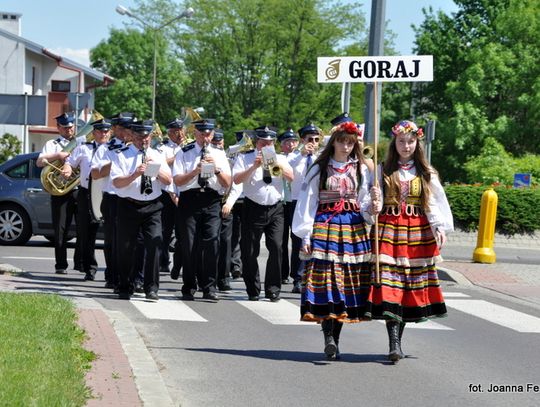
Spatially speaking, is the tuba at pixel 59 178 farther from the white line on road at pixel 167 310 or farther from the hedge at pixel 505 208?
the hedge at pixel 505 208

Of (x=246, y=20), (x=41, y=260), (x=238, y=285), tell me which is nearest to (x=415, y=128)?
(x=238, y=285)

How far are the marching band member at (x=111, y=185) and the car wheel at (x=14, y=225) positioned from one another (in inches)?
251

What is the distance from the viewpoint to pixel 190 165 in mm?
13164

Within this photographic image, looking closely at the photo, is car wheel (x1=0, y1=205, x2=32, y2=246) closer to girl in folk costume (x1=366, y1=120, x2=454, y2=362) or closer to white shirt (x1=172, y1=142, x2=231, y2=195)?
white shirt (x1=172, y1=142, x2=231, y2=195)

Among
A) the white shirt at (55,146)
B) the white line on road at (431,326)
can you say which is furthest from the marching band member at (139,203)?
the white shirt at (55,146)

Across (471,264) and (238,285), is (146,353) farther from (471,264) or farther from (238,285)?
(471,264)

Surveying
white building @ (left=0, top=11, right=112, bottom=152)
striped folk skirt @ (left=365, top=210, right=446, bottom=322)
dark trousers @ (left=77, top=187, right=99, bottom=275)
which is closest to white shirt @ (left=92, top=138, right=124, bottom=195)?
dark trousers @ (left=77, top=187, right=99, bottom=275)

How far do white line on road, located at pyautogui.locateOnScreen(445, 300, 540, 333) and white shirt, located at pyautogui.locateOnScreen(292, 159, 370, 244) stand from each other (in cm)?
325

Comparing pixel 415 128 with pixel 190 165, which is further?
pixel 190 165

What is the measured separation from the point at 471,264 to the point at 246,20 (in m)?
51.8

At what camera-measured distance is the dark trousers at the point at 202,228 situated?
1333 cm

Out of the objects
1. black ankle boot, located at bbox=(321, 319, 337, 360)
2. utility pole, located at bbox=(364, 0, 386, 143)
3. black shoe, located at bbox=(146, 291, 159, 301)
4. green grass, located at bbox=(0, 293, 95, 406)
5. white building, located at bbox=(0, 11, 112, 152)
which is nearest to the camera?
green grass, located at bbox=(0, 293, 95, 406)

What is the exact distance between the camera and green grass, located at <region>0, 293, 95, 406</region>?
673 centimetres

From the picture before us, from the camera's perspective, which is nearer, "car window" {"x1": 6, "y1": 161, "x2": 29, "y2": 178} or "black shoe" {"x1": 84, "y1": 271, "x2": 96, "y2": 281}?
"black shoe" {"x1": 84, "y1": 271, "x2": 96, "y2": 281}
